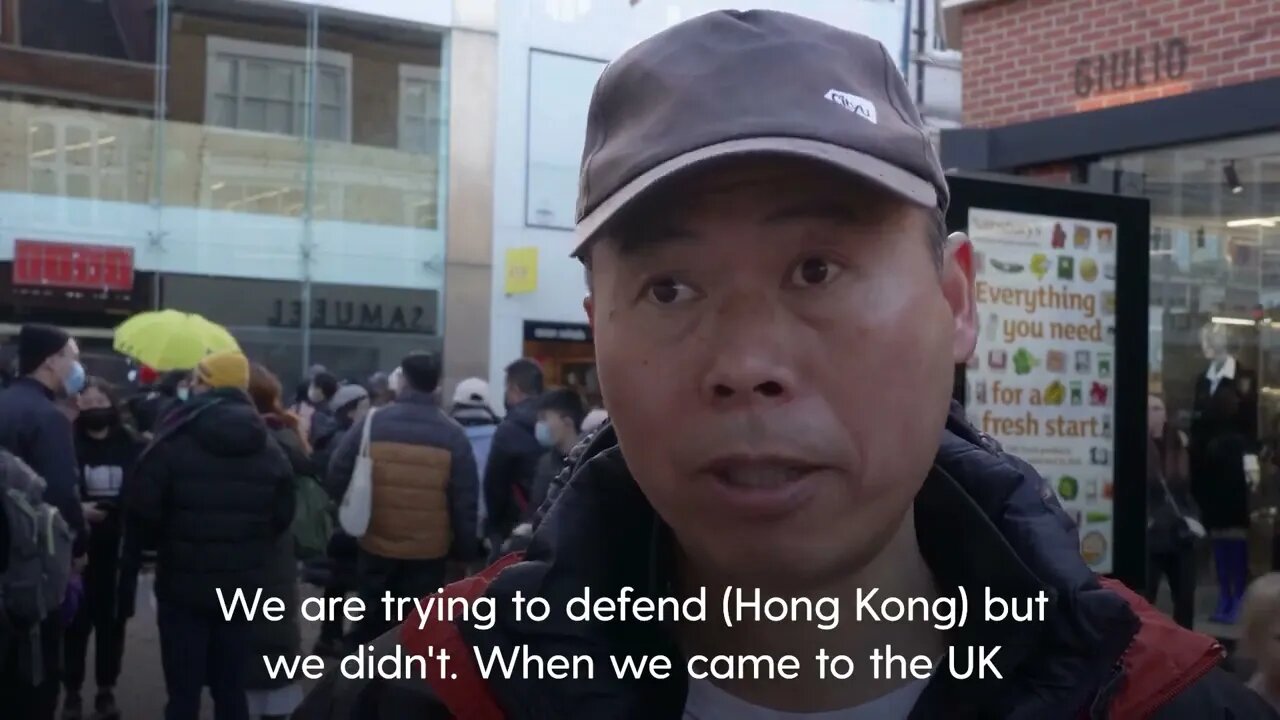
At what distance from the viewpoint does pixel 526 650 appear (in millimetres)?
1498

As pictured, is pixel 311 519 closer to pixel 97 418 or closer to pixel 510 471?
pixel 510 471

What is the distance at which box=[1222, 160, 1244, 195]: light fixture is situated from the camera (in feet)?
23.7

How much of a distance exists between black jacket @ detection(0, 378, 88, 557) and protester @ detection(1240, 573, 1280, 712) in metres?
4.63

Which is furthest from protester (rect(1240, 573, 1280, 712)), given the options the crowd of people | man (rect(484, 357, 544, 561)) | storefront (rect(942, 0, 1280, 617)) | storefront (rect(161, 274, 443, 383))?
storefront (rect(161, 274, 443, 383))

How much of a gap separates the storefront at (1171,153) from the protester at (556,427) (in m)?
2.75

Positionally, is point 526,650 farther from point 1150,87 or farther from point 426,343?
point 426,343

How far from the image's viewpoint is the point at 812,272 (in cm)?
127

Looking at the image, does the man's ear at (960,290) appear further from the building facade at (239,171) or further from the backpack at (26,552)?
the building facade at (239,171)

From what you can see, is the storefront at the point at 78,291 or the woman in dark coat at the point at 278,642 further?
the storefront at the point at 78,291

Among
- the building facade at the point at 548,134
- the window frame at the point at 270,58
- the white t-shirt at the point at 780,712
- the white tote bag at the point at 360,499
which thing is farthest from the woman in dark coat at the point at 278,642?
the window frame at the point at 270,58

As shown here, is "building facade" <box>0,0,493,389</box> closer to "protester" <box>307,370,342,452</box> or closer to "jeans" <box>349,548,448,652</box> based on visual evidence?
"protester" <box>307,370,342,452</box>

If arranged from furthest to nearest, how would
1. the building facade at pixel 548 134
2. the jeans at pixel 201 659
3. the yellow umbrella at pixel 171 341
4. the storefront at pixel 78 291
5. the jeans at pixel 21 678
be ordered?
1. the building facade at pixel 548 134
2. the storefront at pixel 78 291
3. the yellow umbrella at pixel 171 341
4. the jeans at pixel 201 659
5. the jeans at pixel 21 678

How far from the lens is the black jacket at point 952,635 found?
4.70 feet

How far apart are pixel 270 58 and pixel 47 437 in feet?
39.0
